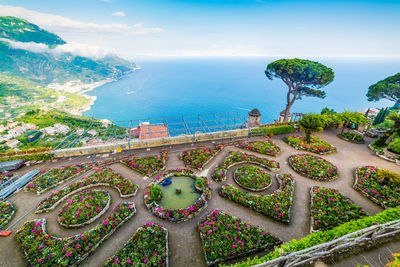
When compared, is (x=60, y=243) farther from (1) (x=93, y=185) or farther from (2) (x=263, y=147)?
(2) (x=263, y=147)

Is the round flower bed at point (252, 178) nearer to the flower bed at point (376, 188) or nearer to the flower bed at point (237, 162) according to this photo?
the flower bed at point (237, 162)

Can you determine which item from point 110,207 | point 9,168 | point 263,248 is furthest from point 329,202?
point 9,168

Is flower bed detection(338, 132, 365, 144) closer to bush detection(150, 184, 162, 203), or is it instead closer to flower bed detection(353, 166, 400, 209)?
flower bed detection(353, 166, 400, 209)

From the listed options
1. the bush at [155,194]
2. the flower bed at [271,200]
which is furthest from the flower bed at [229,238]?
the bush at [155,194]

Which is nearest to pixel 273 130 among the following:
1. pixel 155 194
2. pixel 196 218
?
pixel 196 218

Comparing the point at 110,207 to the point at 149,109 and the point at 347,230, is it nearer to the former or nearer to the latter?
the point at 347,230
